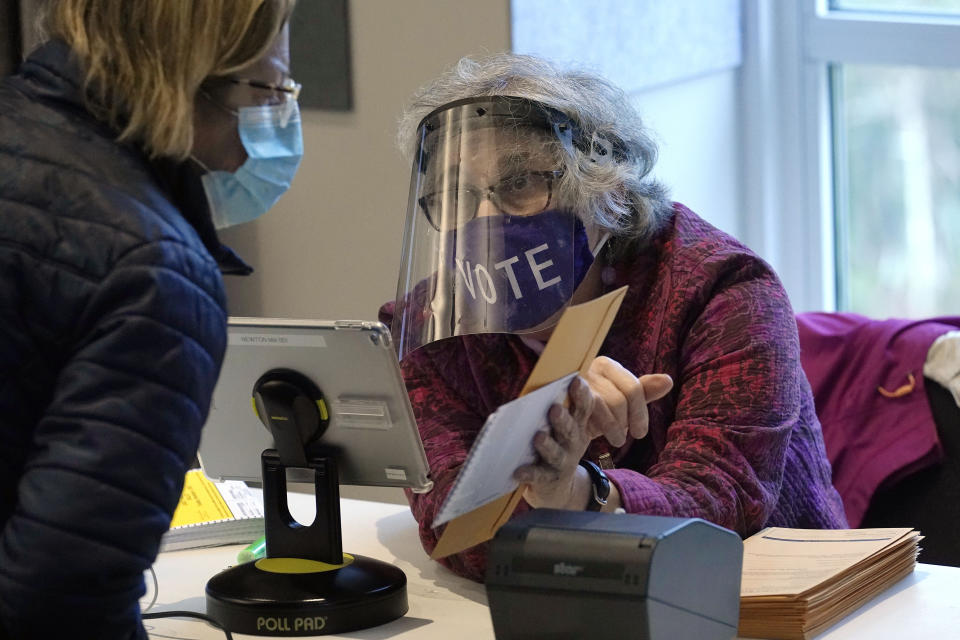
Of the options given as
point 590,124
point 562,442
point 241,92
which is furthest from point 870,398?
point 241,92

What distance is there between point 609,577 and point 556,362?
191 mm

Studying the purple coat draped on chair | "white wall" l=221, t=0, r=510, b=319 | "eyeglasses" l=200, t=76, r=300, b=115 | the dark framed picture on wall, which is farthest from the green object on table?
the dark framed picture on wall

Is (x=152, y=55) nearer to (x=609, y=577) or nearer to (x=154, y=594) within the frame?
(x=609, y=577)

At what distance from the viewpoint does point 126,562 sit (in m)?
0.84

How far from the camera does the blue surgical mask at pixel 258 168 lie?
103cm

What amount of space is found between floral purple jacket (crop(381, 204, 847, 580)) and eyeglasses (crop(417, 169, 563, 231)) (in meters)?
0.18

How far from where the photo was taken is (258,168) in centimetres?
106

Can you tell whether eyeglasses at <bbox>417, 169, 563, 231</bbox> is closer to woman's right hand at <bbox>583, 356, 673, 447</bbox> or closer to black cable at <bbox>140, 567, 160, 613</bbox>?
woman's right hand at <bbox>583, 356, 673, 447</bbox>

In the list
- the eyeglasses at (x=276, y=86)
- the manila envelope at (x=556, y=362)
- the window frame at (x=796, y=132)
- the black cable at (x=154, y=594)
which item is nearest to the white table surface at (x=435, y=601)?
the black cable at (x=154, y=594)

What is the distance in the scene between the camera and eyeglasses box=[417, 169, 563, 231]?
1.49 meters

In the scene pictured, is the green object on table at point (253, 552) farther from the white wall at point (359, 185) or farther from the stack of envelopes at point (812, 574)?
the white wall at point (359, 185)

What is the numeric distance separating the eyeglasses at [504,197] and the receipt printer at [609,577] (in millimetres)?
522

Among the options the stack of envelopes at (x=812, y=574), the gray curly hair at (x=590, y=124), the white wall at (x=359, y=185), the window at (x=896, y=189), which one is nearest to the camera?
the stack of envelopes at (x=812, y=574)

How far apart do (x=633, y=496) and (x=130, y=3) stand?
76 centimetres
